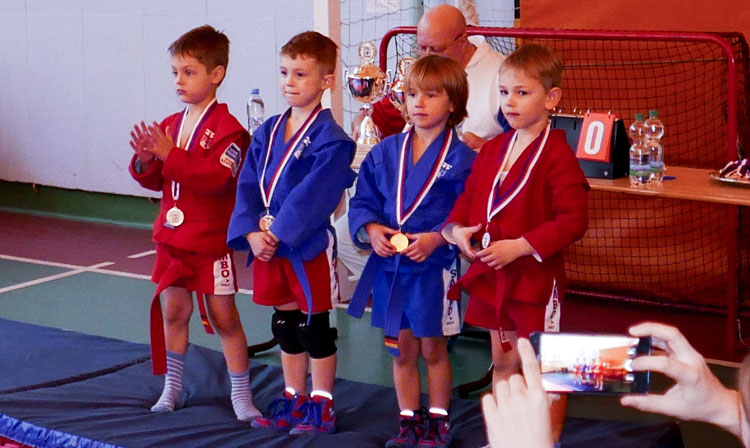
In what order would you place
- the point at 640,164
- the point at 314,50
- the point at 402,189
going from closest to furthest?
the point at 402,189 < the point at 314,50 < the point at 640,164

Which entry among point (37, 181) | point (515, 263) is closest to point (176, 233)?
point (515, 263)

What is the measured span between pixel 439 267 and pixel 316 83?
2.56ft

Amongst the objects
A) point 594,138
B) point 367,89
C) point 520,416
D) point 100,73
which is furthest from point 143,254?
point 520,416

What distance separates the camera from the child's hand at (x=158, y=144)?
3514 millimetres

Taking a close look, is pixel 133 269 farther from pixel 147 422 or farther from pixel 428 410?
pixel 428 410

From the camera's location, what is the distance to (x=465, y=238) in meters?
3.15

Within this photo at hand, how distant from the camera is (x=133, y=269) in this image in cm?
627

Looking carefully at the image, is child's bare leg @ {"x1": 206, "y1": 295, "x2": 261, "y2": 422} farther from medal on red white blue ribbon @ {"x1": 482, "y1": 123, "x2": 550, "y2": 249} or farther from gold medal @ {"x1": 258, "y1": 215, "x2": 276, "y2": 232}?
medal on red white blue ribbon @ {"x1": 482, "y1": 123, "x2": 550, "y2": 249}

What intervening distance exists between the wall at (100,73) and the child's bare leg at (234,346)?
3.19 meters

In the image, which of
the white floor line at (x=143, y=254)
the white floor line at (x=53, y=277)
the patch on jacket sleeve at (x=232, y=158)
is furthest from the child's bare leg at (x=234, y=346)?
the white floor line at (x=143, y=254)

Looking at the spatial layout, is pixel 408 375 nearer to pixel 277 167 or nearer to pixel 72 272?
pixel 277 167

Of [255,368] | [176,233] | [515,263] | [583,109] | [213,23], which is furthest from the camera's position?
[213,23]

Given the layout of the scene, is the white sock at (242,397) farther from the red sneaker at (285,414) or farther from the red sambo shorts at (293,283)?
the red sambo shorts at (293,283)

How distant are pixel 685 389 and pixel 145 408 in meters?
2.41
